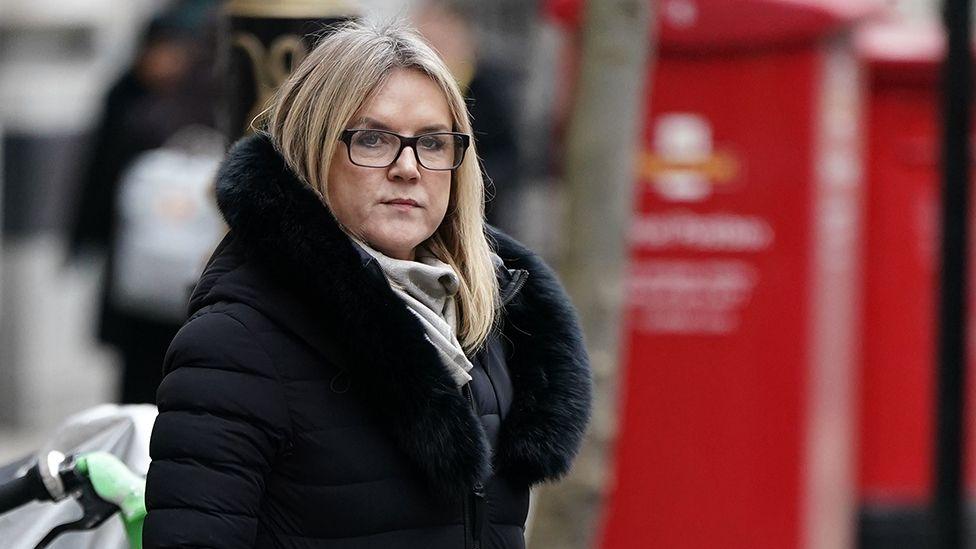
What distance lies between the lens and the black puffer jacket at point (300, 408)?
2.41 metres

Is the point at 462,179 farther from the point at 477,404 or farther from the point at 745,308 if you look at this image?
the point at 745,308

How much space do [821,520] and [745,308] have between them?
79 centimetres

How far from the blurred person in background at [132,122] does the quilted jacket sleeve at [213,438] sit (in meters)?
4.29

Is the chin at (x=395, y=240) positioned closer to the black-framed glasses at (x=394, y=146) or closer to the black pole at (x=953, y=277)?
the black-framed glasses at (x=394, y=146)

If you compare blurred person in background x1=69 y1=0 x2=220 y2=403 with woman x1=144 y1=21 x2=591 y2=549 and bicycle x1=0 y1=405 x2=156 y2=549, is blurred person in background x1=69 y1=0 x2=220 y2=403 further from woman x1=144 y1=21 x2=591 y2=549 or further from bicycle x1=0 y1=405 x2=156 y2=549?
woman x1=144 y1=21 x2=591 y2=549

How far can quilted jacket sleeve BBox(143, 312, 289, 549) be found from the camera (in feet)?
7.86

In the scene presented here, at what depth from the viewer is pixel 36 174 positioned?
9477 millimetres

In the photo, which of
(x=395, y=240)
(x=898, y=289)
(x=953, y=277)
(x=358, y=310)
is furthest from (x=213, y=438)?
(x=898, y=289)

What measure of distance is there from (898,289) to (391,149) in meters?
4.43

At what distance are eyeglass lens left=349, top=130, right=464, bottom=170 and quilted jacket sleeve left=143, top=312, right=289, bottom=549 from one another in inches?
12.0

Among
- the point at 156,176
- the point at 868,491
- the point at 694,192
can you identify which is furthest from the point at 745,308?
the point at 156,176

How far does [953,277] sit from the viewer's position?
17.0 feet

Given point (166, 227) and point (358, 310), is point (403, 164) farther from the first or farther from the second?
point (166, 227)

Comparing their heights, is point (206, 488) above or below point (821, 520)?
above
